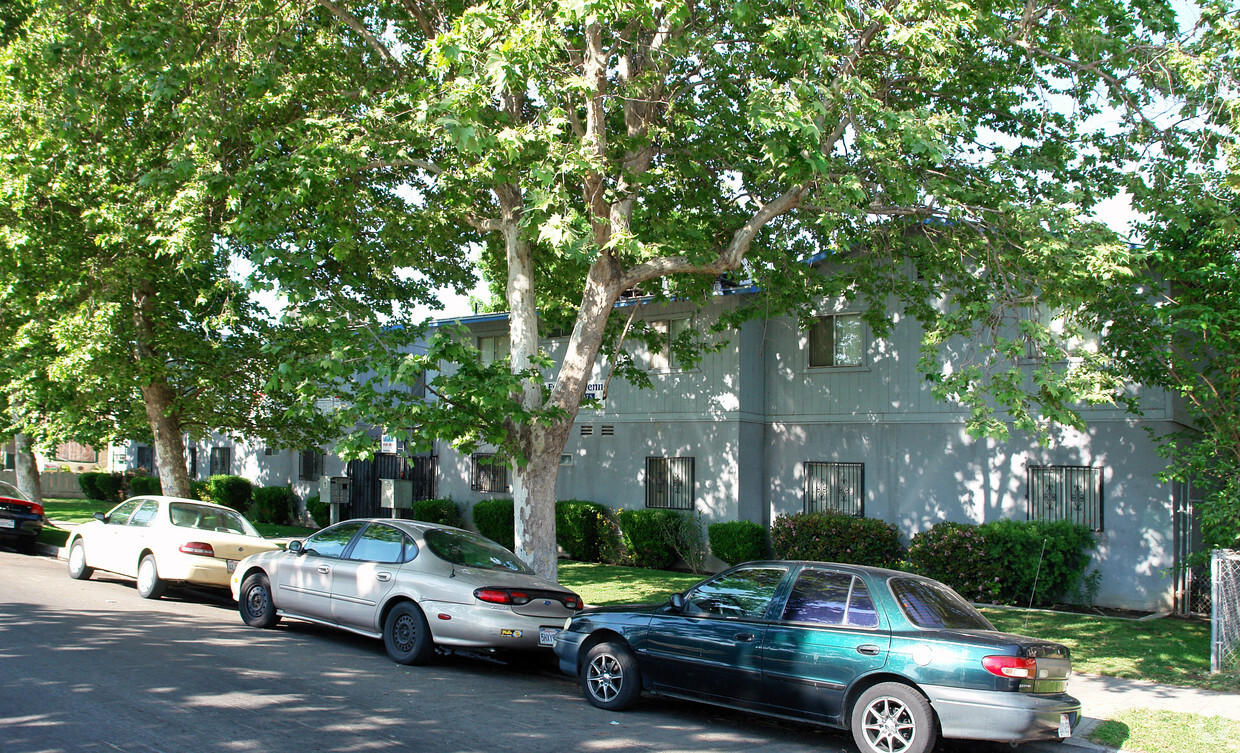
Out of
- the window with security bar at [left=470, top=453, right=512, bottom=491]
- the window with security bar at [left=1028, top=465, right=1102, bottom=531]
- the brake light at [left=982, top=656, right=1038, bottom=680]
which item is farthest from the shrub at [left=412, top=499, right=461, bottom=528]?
the brake light at [left=982, top=656, right=1038, bottom=680]

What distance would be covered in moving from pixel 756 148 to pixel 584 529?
396 inches

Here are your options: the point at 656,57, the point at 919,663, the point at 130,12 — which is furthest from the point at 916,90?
the point at 130,12

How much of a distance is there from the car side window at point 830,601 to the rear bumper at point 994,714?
716 mm

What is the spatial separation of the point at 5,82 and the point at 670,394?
41.5ft

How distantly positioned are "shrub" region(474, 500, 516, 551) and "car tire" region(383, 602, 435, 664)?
11.2 m

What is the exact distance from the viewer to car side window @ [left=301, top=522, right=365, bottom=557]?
10363mm

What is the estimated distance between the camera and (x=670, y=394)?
64.4 ft

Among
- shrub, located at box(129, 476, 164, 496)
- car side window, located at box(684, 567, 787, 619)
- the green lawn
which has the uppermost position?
car side window, located at box(684, 567, 787, 619)

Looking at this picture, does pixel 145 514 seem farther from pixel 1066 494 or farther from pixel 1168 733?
pixel 1066 494

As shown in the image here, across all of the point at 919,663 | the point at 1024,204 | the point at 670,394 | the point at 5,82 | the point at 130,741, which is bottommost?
the point at 130,741

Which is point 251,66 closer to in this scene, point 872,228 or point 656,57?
point 656,57

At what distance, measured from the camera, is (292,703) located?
7316 millimetres

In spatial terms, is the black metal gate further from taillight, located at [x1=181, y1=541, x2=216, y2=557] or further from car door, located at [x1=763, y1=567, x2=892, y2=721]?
car door, located at [x1=763, y1=567, x2=892, y2=721]

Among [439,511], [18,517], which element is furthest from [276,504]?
[18,517]
